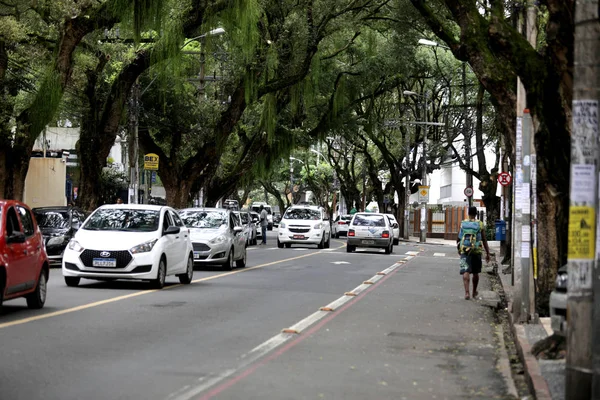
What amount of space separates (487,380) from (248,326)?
441 centimetres

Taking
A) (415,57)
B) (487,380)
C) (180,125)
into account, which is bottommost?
(487,380)

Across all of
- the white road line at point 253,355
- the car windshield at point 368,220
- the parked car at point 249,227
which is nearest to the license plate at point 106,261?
the white road line at point 253,355

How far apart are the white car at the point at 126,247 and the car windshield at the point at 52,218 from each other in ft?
29.5

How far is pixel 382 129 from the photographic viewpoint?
6075cm

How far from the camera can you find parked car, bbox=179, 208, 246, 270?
24750mm

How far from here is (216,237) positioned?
24906 mm

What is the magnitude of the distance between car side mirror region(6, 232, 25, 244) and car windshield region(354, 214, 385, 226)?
26832 mm

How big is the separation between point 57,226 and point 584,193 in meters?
22.5

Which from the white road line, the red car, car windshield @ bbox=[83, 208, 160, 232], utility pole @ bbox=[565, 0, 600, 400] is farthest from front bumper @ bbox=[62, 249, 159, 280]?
utility pole @ bbox=[565, 0, 600, 400]

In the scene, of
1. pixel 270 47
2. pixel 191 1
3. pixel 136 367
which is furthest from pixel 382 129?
pixel 136 367

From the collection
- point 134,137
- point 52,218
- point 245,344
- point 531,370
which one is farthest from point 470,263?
point 134,137

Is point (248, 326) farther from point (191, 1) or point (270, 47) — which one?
point (270, 47)

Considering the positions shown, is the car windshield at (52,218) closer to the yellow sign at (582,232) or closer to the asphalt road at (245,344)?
the asphalt road at (245,344)

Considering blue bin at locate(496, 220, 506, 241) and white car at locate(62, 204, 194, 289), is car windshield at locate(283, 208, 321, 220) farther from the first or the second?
white car at locate(62, 204, 194, 289)
